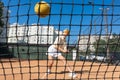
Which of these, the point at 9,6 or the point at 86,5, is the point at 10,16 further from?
the point at 86,5

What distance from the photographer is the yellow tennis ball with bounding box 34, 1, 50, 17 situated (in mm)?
4719

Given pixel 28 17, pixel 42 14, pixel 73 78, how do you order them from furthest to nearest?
pixel 73 78 → pixel 42 14 → pixel 28 17

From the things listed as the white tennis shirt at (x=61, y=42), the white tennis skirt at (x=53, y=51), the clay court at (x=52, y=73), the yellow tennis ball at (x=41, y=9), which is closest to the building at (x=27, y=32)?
the yellow tennis ball at (x=41, y=9)

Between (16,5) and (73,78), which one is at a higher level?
(16,5)

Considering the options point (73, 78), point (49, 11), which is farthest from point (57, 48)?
point (49, 11)

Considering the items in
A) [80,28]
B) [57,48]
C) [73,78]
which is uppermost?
[80,28]

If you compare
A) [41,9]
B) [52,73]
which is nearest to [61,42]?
[52,73]

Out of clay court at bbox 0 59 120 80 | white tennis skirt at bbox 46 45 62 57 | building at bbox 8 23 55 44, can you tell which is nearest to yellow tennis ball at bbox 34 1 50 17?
building at bbox 8 23 55 44

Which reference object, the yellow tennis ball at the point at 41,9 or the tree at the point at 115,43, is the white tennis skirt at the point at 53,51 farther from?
the yellow tennis ball at the point at 41,9

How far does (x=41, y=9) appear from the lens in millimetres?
4766

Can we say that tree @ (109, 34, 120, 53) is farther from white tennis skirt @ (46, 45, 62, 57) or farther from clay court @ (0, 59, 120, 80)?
white tennis skirt @ (46, 45, 62, 57)

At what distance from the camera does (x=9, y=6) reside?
14.8 ft

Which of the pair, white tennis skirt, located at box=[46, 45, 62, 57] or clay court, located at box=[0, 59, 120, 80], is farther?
white tennis skirt, located at box=[46, 45, 62, 57]

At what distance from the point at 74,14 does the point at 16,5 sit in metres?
0.78
